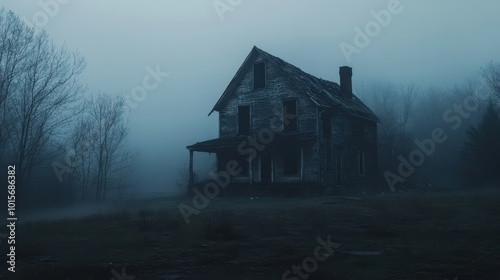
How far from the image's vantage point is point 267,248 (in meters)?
7.71

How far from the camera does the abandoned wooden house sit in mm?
24438

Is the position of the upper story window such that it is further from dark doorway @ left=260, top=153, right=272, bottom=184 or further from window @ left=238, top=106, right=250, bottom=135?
window @ left=238, top=106, right=250, bottom=135

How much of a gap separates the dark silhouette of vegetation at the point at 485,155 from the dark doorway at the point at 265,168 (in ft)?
52.2

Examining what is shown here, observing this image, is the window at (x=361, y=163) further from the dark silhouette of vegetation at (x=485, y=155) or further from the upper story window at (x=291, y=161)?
the dark silhouette of vegetation at (x=485, y=155)

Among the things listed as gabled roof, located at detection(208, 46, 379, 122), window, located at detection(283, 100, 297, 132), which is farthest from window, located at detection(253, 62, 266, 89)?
window, located at detection(283, 100, 297, 132)

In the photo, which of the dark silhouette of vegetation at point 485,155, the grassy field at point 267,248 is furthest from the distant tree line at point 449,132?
the grassy field at point 267,248

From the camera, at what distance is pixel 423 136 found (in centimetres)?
5922

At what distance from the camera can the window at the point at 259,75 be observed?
86.9 feet

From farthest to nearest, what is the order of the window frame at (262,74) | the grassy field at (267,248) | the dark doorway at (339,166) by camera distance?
the window frame at (262,74) → the dark doorway at (339,166) → the grassy field at (267,248)

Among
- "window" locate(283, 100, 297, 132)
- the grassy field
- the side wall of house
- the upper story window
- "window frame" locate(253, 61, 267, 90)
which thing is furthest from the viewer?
"window frame" locate(253, 61, 267, 90)

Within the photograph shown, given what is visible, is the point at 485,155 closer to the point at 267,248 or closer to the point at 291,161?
the point at 291,161

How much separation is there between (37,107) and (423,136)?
2069 inches

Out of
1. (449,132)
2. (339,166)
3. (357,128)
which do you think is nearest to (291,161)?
(339,166)

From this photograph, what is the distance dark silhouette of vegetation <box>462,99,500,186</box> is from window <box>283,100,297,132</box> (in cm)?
1490
